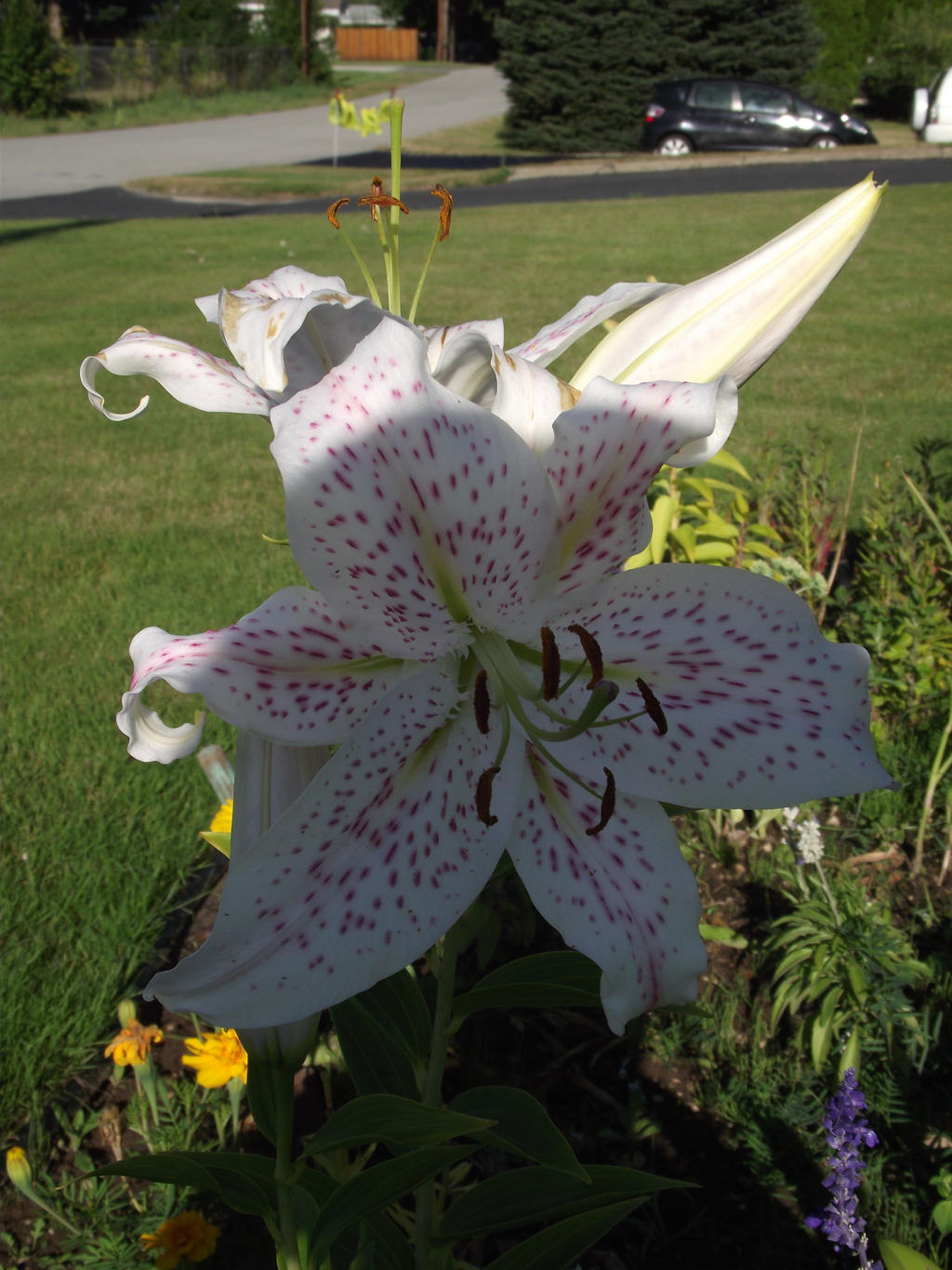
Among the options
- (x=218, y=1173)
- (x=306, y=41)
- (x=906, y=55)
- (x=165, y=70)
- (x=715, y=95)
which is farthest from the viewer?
(x=306, y=41)

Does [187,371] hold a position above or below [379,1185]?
above

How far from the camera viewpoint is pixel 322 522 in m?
0.80

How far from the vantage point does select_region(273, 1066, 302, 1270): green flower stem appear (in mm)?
970

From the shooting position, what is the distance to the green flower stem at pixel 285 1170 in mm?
970

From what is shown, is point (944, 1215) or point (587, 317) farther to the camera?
point (944, 1215)

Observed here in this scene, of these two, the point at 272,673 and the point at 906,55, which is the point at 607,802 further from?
the point at 906,55

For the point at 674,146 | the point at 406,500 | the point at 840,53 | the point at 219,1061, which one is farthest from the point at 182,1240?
the point at 840,53

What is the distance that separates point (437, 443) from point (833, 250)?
38 centimetres

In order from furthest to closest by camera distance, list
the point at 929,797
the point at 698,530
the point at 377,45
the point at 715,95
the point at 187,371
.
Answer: the point at 377,45, the point at 715,95, the point at 698,530, the point at 929,797, the point at 187,371

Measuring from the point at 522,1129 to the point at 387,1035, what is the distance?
213 mm

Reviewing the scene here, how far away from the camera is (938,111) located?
21984 millimetres

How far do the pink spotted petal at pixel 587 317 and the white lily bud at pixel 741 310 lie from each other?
96 mm

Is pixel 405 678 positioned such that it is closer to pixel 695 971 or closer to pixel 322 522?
pixel 322 522

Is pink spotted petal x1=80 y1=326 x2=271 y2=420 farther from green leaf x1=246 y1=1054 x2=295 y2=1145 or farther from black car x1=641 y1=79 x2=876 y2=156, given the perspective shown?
black car x1=641 y1=79 x2=876 y2=156
